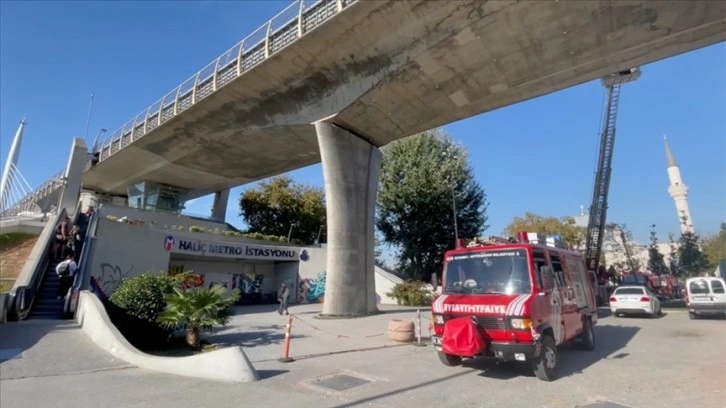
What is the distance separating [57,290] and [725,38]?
26010 millimetres

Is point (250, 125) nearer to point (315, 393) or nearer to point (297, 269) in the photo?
point (297, 269)

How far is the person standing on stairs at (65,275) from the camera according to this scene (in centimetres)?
1280

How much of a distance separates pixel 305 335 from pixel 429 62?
12367mm

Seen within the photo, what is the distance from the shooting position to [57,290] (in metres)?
13.0

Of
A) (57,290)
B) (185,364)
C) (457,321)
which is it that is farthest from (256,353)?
(57,290)

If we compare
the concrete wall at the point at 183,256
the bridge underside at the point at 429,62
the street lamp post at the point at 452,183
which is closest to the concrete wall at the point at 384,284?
the street lamp post at the point at 452,183

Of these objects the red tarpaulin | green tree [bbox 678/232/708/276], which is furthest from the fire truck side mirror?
green tree [bbox 678/232/708/276]

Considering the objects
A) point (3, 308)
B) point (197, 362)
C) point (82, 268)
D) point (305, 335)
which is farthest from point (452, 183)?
point (3, 308)

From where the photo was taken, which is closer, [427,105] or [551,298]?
[551,298]

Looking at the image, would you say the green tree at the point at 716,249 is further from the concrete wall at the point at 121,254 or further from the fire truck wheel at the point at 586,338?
the concrete wall at the point at 121,254

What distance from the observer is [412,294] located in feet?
84.7

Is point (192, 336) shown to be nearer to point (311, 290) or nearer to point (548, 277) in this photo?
point (548, 277)

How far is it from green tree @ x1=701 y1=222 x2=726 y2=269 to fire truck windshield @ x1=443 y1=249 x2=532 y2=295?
183ft

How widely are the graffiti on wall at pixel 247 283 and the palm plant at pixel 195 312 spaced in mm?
16825
